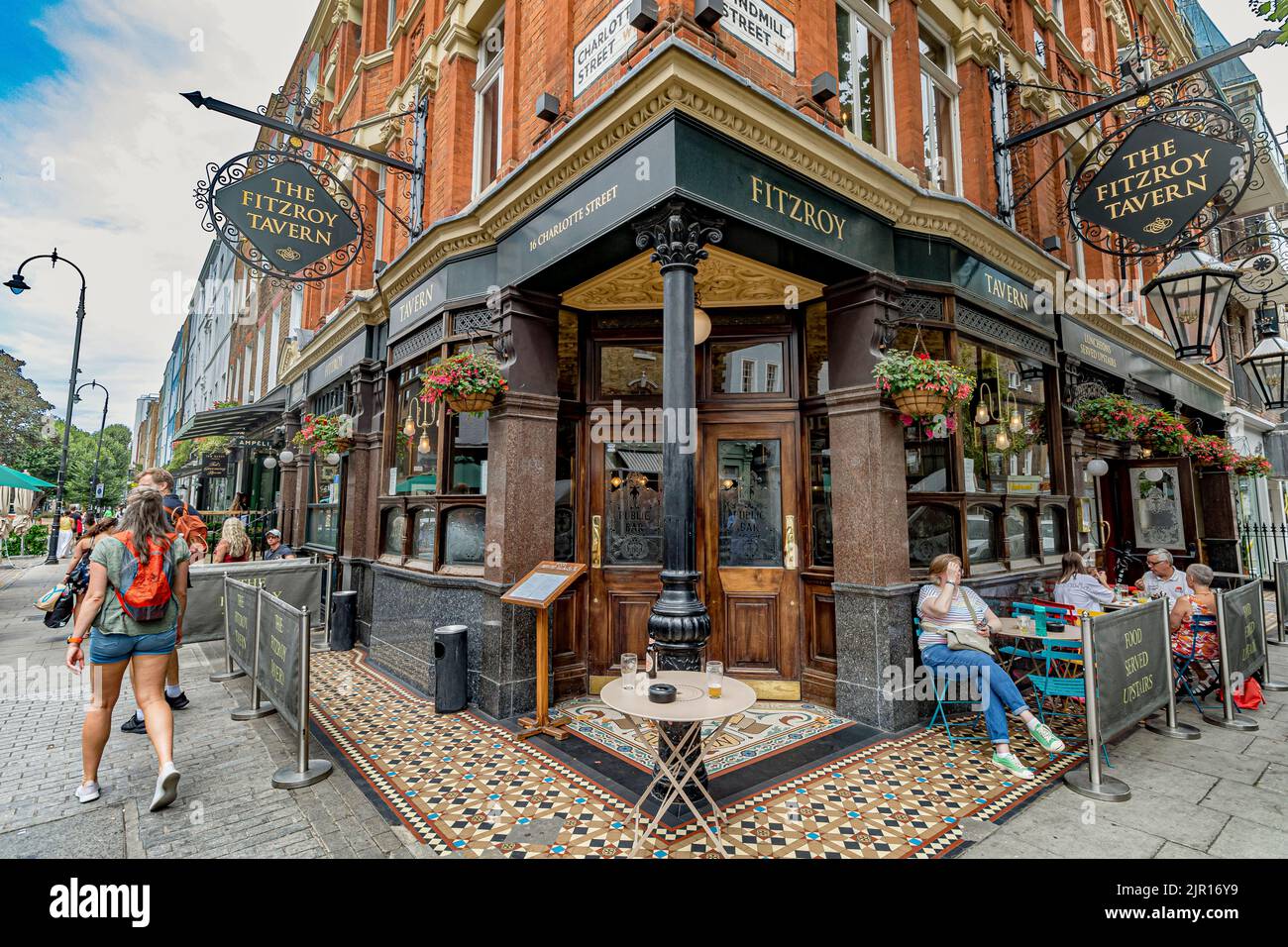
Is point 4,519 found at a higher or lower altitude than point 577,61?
lower

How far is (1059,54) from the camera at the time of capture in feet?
32.2

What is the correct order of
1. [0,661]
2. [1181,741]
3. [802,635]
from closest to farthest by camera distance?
[1181,741] < [802,635] < [0,661]

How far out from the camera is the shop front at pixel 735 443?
5340mm

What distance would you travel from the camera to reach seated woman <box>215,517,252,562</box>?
350 inches

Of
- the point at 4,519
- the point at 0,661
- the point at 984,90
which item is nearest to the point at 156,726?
the point at 0,661

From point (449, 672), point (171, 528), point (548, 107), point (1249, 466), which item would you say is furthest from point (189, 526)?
point (1249, 466)

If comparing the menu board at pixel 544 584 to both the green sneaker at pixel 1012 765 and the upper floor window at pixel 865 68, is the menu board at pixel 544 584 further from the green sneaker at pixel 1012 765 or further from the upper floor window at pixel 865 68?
the upper floor window at pixel 865 68

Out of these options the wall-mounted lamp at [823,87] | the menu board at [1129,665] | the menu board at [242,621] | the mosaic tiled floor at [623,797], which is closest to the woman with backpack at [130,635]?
the mosaic tiled floor at [623,797]

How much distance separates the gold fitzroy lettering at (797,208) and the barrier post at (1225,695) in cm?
499

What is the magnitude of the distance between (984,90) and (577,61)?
570cm

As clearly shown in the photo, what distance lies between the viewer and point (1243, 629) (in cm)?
579

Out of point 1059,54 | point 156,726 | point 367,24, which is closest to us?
point 156,726

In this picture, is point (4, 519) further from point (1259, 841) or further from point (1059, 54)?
point (1059, 54)

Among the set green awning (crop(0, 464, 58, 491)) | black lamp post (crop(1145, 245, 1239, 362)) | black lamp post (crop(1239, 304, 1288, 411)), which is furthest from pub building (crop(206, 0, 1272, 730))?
green awning (crop(0, 464, 58, 491))
